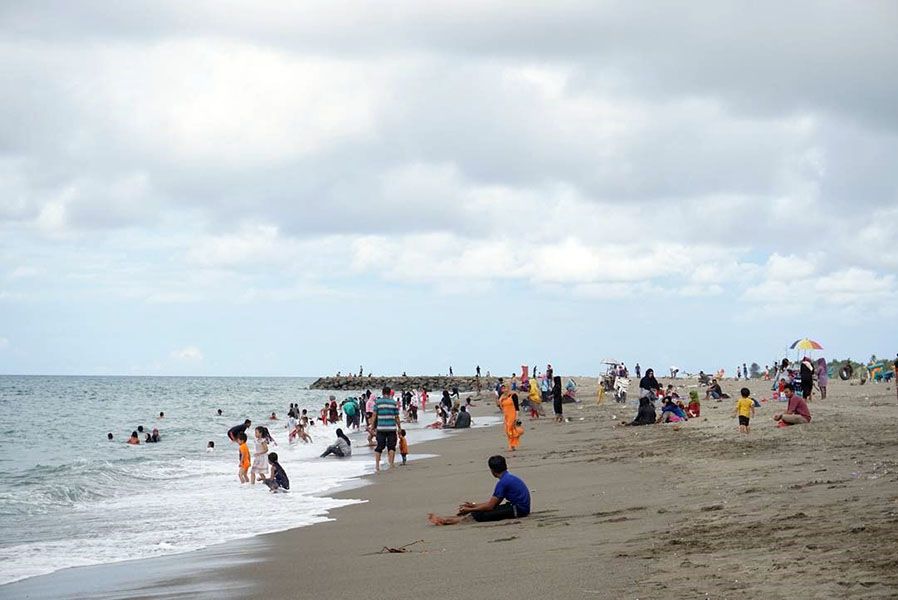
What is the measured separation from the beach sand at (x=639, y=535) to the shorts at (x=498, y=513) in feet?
0.73

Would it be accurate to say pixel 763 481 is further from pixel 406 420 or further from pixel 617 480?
pixel 406 420

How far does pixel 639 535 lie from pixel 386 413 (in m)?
12.0

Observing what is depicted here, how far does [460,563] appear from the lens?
7.52 m

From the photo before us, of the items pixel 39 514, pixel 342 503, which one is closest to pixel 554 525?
pixel 342 503

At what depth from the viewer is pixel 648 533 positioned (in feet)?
26.0

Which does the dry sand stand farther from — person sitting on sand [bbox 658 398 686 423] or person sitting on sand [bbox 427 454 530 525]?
person sitting on sand [bbox 658 398 686 423]

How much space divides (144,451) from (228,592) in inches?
915

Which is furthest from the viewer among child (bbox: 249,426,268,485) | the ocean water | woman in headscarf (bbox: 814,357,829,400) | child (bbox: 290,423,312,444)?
child (bbox: 290,423,312,444)

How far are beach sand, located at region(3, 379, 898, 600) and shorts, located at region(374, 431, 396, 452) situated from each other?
3.38m

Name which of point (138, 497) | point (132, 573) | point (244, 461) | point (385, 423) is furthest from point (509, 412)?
point (132, 573)

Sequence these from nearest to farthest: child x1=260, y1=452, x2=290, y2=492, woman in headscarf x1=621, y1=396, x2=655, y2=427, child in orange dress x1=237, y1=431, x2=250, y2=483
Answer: child x1=260, y1=452, x2=290, y2=492 < child in orange dress x1=237, y1=431, x2=250, y2=483 < woman in headscarf x1=621, y1=396, x2=655, y2=427

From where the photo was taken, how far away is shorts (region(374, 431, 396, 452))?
19.4 m

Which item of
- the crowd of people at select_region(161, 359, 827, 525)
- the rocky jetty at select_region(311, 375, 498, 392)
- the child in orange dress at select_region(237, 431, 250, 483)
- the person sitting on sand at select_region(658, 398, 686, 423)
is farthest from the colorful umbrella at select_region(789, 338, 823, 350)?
the rocky jetty at select_region(311, 375, 498, 392)

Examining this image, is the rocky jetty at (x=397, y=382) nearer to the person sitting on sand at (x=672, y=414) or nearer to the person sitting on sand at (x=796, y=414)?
the person sitting on sand at (x=672, y=414)
